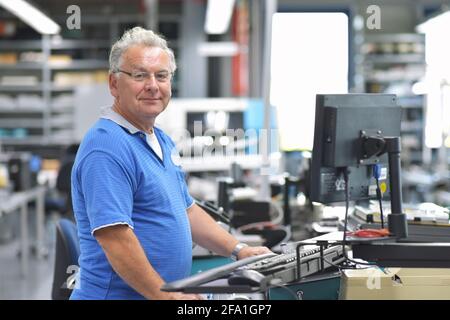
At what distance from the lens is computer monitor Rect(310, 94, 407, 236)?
2.00 meters

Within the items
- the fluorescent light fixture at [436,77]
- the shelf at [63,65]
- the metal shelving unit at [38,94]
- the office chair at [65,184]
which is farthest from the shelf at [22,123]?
the fluorescent light fixture at [436,77]

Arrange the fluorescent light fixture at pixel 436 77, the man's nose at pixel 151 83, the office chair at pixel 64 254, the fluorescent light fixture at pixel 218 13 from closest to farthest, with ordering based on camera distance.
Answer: the man's nose at pixel 151 83, the office chair at pixel 64 254, the fluorescent light fixture at pixel 436 77, the fluorescent light fixture at pixel 218 13

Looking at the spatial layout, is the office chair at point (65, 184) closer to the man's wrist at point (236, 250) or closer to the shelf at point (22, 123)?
the man's wrist at point (236, 250)

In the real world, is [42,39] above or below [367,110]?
above

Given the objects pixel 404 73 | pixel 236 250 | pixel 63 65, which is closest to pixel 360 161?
pixel 236 250

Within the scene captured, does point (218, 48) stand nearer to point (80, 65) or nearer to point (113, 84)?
point (80, 65)

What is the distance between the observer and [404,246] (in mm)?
1985

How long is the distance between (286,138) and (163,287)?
4.89m

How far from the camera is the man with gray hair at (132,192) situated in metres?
1.92

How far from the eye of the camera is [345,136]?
6.62 feet

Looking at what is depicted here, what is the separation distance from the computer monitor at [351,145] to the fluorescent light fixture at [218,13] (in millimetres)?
7121
